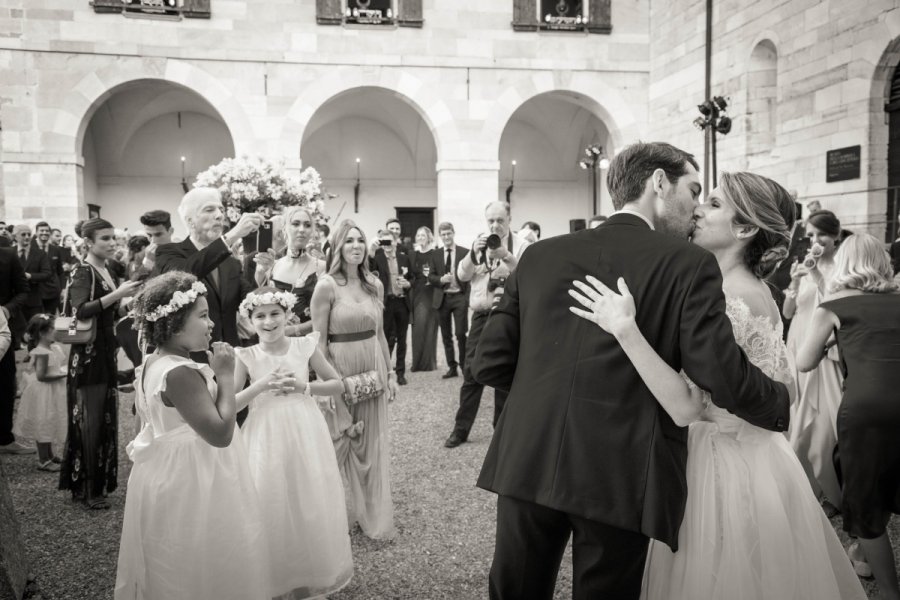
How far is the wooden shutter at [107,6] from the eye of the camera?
12.8m

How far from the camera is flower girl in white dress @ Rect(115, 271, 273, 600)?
2461 millimetres

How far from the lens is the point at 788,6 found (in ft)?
35.5

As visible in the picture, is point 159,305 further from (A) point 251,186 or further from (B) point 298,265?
(A) point 251,186

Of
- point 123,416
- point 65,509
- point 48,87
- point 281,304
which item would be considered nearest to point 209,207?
point 281,304

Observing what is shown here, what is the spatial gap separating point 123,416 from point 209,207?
14.0 feet

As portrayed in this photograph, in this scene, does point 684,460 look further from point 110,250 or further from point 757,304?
point 110,250

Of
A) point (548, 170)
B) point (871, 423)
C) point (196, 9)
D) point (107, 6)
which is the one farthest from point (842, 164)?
point (107, 6)

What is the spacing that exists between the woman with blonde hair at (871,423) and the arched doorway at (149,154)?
18.3m

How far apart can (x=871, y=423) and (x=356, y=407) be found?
9.00ft

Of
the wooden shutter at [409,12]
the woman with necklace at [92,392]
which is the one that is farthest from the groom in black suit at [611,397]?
the wooden shutter at [409,12]

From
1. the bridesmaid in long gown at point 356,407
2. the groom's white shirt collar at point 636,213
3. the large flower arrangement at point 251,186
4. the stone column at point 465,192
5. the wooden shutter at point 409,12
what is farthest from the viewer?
the stone column at point 465,192

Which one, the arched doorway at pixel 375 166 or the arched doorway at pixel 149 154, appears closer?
the arched doorway at pixel 149 154

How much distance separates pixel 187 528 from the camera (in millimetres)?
2479

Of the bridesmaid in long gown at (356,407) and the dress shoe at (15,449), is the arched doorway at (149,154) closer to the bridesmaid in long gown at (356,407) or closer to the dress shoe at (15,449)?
the dress shoe at (15,449)
